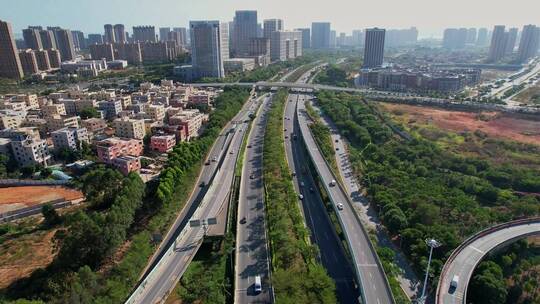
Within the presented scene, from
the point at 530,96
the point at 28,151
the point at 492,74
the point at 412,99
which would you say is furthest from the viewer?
the point at 492,74

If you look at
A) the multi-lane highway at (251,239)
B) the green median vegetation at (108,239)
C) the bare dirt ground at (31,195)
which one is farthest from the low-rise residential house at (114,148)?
the multi-lane highway at (251,239)

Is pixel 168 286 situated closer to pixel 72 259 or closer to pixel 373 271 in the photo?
pixel 72 259

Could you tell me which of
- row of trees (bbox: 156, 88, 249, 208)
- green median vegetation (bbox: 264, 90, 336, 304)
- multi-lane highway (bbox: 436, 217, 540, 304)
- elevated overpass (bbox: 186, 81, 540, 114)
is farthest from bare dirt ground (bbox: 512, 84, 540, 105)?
green median vegetation (bbox: 264, 90, 336, 304)

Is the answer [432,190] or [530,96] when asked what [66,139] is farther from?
[530,96]

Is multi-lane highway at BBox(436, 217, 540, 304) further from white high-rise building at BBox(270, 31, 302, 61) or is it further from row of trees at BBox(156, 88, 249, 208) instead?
white high-rise building at BBox(270, 31, 302, 61)

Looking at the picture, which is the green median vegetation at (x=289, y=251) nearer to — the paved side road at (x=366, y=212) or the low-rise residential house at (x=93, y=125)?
the paved side road at (x=366, y=212)

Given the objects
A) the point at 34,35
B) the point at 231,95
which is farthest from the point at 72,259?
the point at 34,35

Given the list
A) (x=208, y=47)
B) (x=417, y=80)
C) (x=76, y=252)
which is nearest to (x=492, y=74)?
(x=417, y=80)
